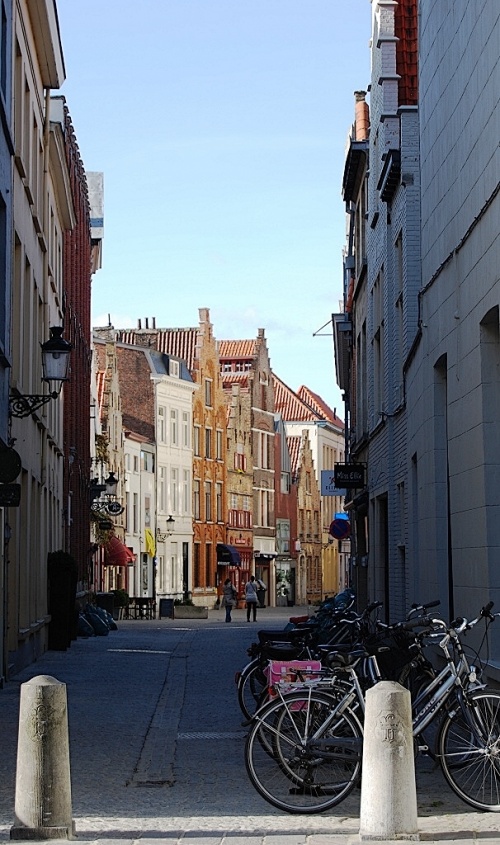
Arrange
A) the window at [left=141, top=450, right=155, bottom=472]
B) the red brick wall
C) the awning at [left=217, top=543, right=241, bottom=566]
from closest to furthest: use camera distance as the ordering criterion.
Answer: the red brick wall < the window at [left=141, top=450, right=155, bottom=472] < the awning at [left=217, top=543, right=241, bottom=566]

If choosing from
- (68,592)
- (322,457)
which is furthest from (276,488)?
(68,592)

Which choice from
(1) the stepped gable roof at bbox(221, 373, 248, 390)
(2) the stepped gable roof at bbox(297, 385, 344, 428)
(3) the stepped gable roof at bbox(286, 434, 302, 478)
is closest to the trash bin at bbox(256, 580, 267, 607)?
(1) the stepped gable roof at bbox(221, 373, 248, 390)

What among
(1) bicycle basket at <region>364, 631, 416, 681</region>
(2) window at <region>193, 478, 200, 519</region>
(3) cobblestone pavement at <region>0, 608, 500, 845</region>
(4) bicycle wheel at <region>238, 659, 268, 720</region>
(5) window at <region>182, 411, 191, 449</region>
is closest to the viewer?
(3) cobblestone pavement at <region>0, 608, 500, 845</region>

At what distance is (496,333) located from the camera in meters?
12.2

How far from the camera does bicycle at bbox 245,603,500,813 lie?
8828mm

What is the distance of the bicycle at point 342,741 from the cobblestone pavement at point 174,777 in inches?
6.2

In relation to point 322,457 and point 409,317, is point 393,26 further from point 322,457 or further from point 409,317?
point 322,457

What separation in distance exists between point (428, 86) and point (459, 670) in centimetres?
906

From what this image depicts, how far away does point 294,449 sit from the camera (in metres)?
102

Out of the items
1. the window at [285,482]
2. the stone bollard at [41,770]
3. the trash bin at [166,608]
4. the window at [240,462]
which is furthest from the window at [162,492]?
the stone bollard at [41,770]

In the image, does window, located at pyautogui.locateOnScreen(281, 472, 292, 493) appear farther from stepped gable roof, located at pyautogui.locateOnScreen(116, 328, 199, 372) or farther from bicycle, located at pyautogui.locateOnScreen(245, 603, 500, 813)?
bicycle, located at pyautogui.locateOnScreen(245, 603, 500, 813)

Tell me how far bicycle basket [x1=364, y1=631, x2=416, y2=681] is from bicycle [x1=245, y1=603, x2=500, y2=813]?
696 millimetres

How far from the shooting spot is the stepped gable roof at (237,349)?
90000 mm

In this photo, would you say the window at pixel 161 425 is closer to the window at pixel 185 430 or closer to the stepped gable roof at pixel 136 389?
the stepped gable roof at pixel 136 389
